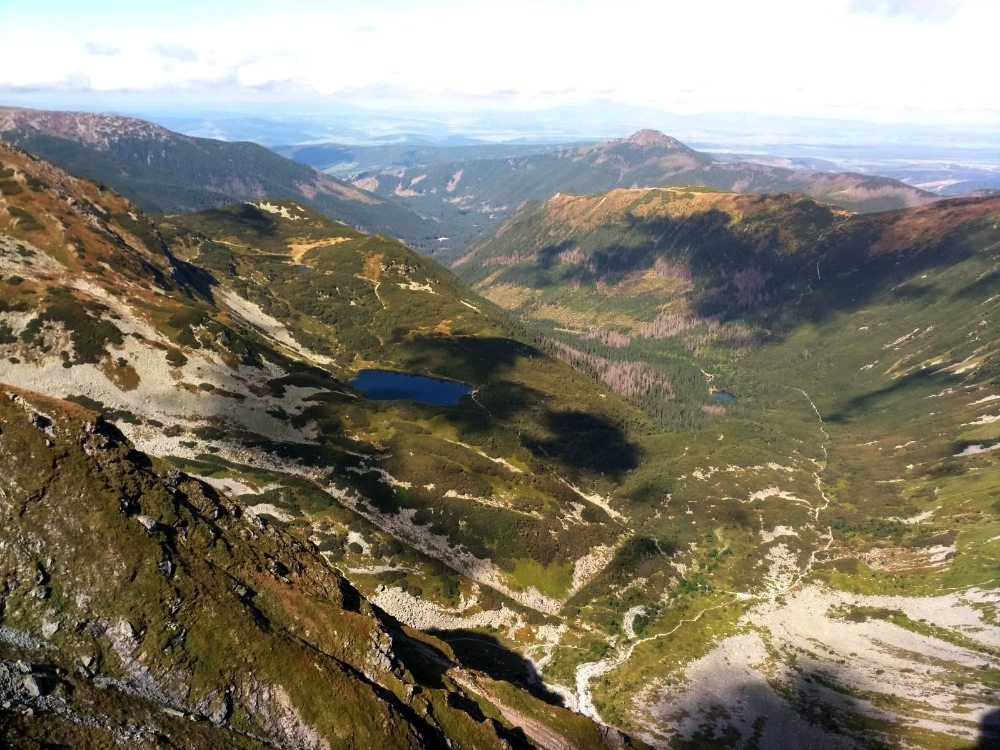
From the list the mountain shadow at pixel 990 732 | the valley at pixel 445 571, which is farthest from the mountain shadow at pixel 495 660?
the mountain shadow at pixel 990 732

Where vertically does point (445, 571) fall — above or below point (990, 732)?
above

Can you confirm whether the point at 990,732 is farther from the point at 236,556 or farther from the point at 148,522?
the point at 148,522

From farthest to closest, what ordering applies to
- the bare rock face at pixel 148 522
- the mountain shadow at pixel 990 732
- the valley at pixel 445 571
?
1. the mountain shadow at pixel 990 732
2. the bare rock face at pixel 148 522
3. the valley at pixel 445 571

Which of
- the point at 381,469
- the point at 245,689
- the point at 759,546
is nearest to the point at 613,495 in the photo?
the point at 759,546

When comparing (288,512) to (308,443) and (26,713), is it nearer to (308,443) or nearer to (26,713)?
(308,443)

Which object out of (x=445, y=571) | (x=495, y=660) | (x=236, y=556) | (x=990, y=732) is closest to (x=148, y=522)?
(x=236, y=556)

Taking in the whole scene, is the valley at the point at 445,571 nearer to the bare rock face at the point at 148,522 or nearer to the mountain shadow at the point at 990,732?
the mountain shadow at the point at 990,732

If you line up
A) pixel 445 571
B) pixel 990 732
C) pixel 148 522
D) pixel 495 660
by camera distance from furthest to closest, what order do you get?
pixel 445 571, pixel 495 660, pixel 990 732, pixel 148 522

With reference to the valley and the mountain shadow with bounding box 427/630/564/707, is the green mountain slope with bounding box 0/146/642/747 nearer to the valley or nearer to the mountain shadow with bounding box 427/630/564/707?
the valley

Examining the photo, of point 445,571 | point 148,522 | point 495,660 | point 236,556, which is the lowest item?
point 495,660

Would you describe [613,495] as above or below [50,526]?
below

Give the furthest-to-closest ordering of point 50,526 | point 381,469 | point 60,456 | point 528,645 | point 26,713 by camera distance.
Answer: point 381,469 → point 528,645 → point 60,456 → point 50,526 → point 26,713
